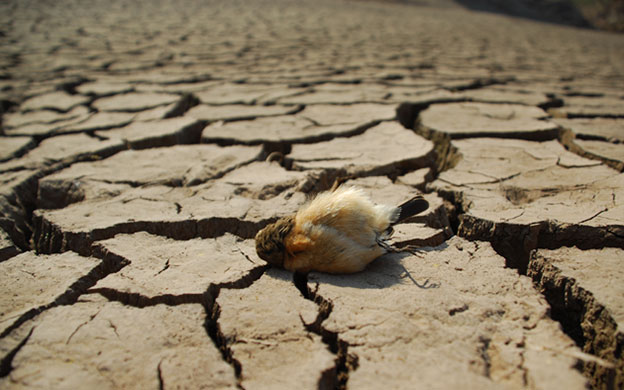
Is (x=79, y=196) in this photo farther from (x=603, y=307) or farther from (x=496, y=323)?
(x=603, y=307)

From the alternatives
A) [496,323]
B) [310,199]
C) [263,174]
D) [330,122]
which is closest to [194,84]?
[330,122]

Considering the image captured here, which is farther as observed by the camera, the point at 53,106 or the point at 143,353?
the point at 53,106

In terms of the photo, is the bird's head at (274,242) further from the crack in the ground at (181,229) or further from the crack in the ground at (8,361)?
the crack in the ground at (8,361)

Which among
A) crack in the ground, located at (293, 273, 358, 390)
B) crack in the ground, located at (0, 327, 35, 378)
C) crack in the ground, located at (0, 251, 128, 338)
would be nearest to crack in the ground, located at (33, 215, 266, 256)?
crack in the ground, located at (0, 251, 128, 338)

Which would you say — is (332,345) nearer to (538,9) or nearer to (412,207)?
(412,207)

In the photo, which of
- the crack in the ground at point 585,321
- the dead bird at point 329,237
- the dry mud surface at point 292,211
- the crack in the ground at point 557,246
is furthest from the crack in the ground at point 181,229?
the crack in the ground at point 585,321

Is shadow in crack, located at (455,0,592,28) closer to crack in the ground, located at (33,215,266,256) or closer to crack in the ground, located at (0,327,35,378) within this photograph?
crack in the ground, located at (33,215,266,256)
